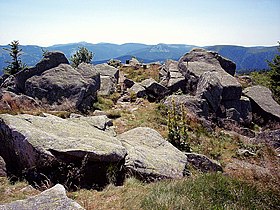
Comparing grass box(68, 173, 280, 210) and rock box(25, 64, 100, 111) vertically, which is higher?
rock box(25, 64, 100, 111)

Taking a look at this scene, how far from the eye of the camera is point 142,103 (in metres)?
18.7

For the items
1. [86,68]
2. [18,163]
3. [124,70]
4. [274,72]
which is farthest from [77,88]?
[274,72]

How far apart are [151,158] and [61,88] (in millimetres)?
9104

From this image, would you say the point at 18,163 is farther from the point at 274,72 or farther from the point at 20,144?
the point at 274,72

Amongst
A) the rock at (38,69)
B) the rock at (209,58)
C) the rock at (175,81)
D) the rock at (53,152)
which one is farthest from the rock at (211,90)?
the rock at (53,152)

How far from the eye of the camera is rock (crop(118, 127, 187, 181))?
8188 millimetres

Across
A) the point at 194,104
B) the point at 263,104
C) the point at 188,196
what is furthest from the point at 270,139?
the point at 188,196

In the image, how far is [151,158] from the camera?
8.83 metres

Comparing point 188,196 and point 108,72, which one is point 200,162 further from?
point 108,72

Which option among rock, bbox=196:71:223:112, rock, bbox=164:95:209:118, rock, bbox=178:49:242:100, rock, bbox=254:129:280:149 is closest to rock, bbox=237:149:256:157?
rock, bbox=254:129:280:149

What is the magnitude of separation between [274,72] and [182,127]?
18834mm

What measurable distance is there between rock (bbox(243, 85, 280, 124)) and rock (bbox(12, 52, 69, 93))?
14.7 m

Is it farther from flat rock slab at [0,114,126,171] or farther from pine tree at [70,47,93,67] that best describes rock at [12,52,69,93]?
pine tree at [70,47,93,67]

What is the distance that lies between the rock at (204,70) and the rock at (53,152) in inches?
535
